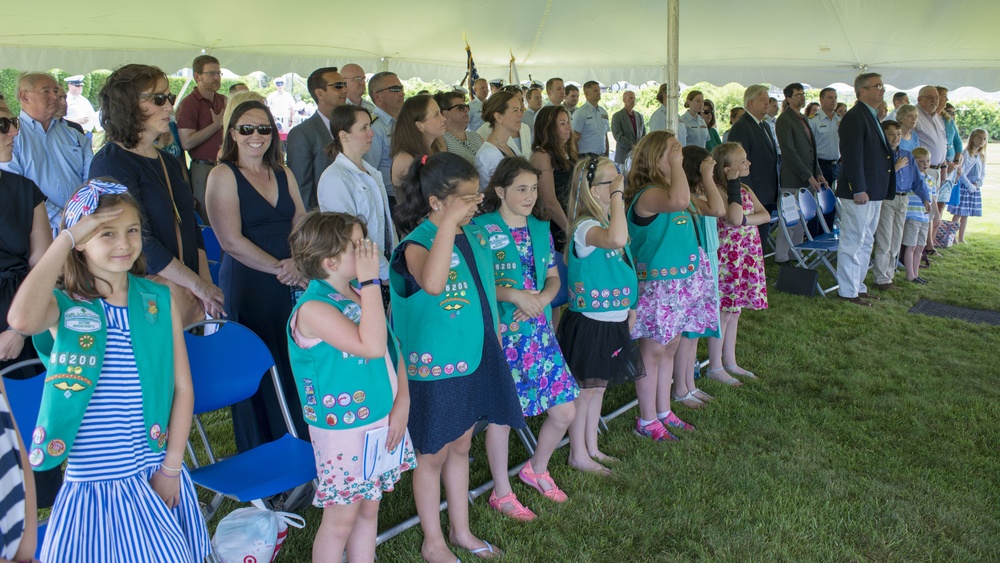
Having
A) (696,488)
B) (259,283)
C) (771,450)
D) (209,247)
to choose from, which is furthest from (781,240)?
(259,283)

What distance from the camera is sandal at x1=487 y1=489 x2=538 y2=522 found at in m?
2.93

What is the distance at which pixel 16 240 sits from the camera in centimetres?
242

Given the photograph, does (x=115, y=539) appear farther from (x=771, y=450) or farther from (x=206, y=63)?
(x=206, y=63)

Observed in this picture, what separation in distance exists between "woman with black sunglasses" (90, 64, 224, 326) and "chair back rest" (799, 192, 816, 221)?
20.3 ft

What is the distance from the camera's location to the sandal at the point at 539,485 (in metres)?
3.09

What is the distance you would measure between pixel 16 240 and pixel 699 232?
3.06 m

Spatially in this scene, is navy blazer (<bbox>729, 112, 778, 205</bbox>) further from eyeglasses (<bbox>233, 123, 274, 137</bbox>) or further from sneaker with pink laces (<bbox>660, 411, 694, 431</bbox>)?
eyeglasses (<bbox>233, 123, 274, 137</bbox>)

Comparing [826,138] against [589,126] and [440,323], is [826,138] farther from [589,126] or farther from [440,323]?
[440,323]

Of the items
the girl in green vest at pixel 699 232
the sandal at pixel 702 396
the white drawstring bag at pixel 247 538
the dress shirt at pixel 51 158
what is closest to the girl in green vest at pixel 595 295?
the girl in green vest at pixel 699 232

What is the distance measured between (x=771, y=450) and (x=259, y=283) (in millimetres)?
2541

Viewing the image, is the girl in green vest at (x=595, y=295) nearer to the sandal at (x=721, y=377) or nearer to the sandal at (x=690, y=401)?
the sandal at (x=690, y=401)

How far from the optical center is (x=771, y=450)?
3594mm

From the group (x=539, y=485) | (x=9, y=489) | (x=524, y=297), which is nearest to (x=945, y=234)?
(x=539, y=485)

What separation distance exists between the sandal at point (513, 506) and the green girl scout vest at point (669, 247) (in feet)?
4.56
